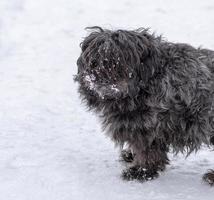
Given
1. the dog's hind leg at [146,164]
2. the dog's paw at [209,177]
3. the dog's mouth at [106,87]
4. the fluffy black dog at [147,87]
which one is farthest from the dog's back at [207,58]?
the dog's paw at [209,177]

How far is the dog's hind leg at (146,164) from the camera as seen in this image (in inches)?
233

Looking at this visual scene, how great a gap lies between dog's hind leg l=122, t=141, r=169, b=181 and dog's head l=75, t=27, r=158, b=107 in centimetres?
76

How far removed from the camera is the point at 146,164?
601 cm

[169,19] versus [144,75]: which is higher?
[144,75]

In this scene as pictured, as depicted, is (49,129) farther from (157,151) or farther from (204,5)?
(204,5)

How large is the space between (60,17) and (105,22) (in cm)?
87

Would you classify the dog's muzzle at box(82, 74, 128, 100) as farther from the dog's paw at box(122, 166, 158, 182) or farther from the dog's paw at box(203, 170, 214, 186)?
the dog's paw at box(203, 170, 214, 186)

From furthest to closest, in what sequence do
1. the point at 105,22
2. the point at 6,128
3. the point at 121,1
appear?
1. the point at 121,1
2. the point at 105,22
3. the point at 6,128

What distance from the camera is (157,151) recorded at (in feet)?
19.3

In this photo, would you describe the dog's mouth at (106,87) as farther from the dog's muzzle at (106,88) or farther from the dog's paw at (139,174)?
the dog's paw at (139,174)

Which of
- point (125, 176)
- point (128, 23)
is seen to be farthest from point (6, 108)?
point (128, 23)

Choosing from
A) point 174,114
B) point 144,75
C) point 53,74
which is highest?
point 144,75

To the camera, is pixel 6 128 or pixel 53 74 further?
pixel 53 74

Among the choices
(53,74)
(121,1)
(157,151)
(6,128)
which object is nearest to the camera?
(157,151)
